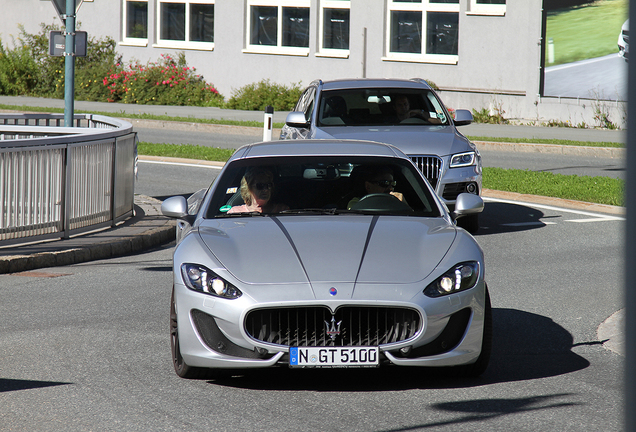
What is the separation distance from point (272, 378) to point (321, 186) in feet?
4.95

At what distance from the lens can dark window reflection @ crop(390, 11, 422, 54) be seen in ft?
94.4

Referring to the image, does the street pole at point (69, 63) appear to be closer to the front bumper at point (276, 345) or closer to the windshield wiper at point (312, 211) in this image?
the windshield wiper at point (312, 211)

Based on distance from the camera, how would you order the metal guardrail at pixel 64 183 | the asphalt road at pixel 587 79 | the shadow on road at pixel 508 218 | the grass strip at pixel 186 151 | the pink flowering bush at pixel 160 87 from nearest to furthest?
the metal guardrail at pixel 64 183
the shadow on road at pixel 508 218
the grass strip at pixel 186 151
the asphalt road at pixel 587 79
the pink flowering bush at pixel 160 87

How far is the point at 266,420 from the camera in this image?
14.5 ft

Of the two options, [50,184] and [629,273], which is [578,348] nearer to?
[629,273]

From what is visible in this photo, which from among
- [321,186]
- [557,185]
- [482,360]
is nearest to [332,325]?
[482,360]

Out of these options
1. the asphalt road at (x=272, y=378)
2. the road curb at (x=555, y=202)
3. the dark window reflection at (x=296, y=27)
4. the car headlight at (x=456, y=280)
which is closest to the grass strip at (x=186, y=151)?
the road curb at (x=555, y=202)

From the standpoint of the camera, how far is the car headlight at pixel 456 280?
4.79 m

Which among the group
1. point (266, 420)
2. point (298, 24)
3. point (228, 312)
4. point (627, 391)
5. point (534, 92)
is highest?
point (298, 24)

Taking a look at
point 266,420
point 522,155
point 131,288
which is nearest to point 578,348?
point 266,420

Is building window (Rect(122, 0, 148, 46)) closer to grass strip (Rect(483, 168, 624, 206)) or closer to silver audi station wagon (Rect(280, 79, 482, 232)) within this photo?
grass strip (Rect(483, 168, 624, 206))

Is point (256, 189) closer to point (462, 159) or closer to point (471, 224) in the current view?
point (462, 159)

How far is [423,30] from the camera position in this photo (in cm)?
2862

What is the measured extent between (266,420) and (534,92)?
22923 mm
